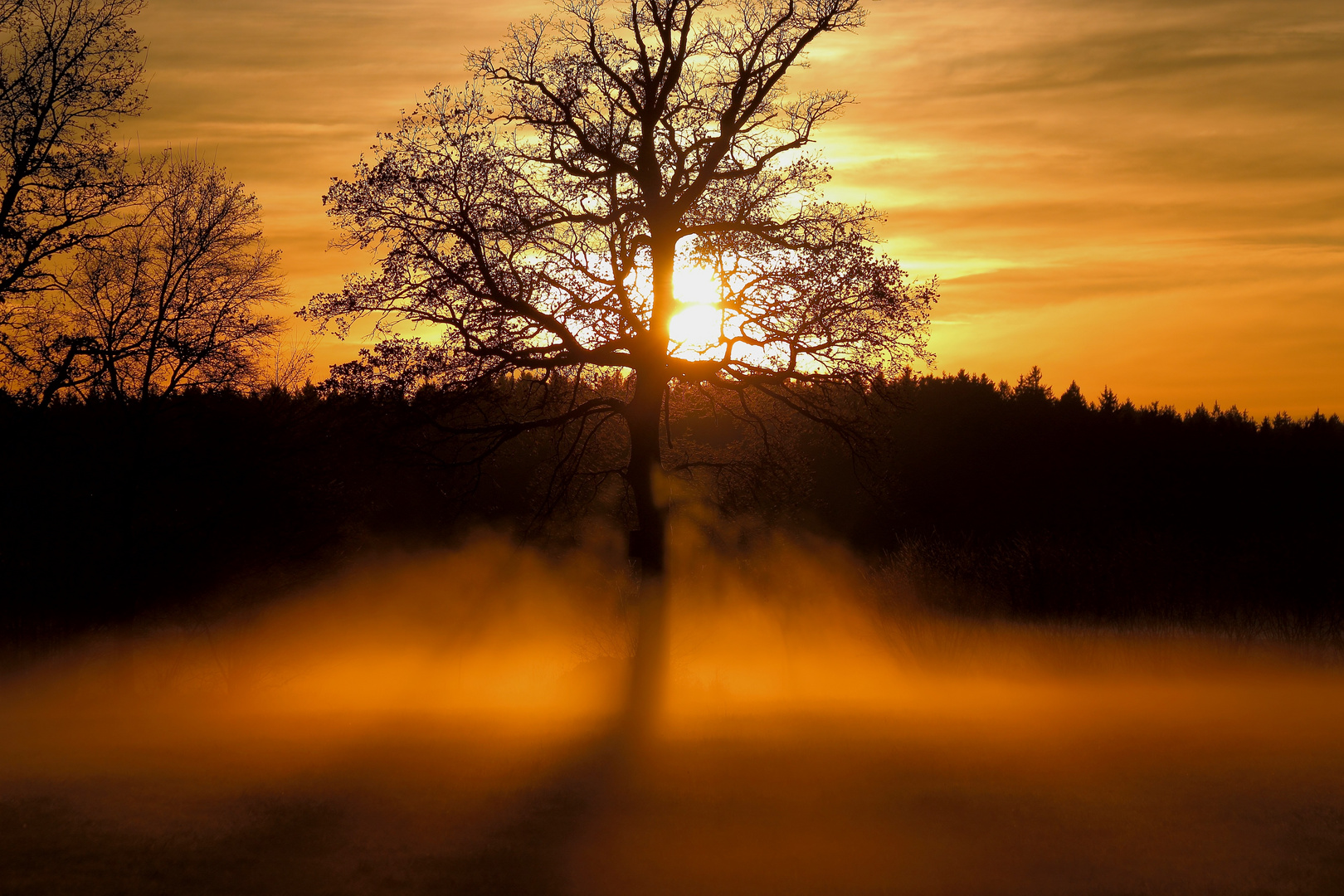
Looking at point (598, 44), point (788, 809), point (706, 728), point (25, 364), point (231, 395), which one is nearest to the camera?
point (788, 809)

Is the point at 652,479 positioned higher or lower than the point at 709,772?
higher

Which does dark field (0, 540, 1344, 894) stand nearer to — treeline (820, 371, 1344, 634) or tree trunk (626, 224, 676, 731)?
tree trunk (626, 224, 676, 731)

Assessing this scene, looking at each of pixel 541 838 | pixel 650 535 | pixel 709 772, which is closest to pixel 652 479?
pixel 650 535

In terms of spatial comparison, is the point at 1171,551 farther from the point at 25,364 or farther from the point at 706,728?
the point at 25,364

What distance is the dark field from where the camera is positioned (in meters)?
9.17

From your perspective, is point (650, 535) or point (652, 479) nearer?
point (652, 479)

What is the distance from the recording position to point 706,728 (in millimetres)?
16328

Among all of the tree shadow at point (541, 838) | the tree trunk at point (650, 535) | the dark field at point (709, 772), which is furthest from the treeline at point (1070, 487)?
the tree shadow at point (541, 838)

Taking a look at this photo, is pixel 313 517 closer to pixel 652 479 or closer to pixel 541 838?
pixel 652 479

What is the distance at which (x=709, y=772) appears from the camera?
13.0m

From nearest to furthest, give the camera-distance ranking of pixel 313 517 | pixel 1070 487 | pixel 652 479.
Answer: pixel 652 479 < pixel 313 517 < pixel 1070 487

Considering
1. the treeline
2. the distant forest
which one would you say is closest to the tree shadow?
the distant forest

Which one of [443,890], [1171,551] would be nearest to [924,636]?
[1171,551]

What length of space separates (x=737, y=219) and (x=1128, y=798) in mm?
12175
